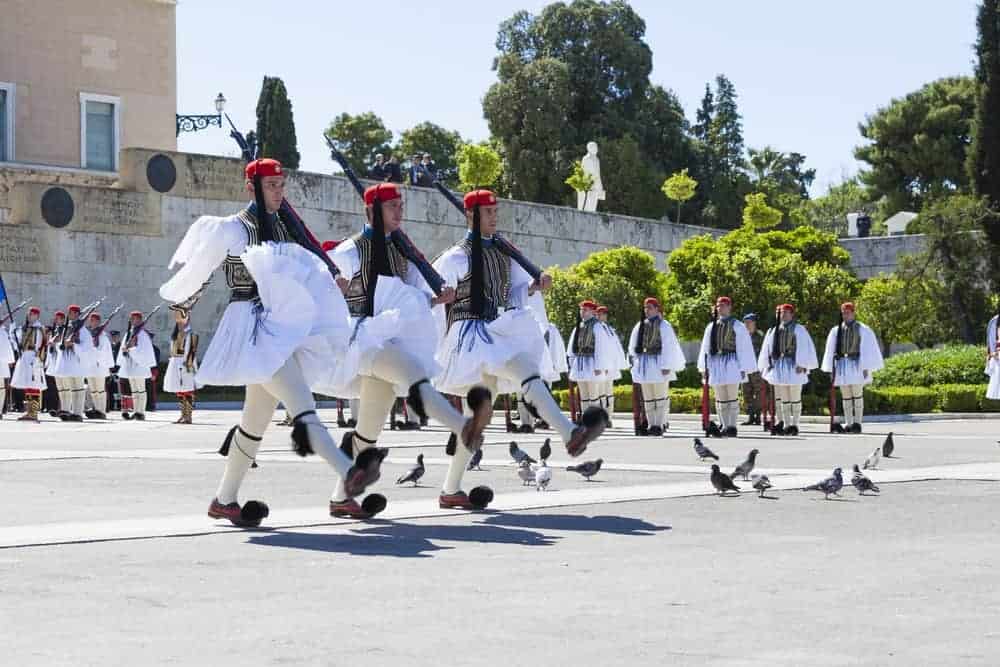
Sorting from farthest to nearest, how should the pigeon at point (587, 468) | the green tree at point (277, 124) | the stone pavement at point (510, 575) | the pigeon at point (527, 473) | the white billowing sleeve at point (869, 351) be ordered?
the green tree at point (277, 124), the white billowing sleeve at point (869, 351), the pigeon at point (587, 468), the pigeon at point (527, 473), the stone pavement at point (510, 575)

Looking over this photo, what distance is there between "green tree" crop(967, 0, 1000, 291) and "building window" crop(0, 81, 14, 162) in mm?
28419

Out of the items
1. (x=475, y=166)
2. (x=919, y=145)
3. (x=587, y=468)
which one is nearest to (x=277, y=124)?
(x=475, y=166)

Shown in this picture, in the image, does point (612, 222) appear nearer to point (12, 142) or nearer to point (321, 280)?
point (12, 142)

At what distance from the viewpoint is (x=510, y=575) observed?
296 inches

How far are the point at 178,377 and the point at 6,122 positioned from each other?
17288 millimetres

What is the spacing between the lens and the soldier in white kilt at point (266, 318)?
950cm

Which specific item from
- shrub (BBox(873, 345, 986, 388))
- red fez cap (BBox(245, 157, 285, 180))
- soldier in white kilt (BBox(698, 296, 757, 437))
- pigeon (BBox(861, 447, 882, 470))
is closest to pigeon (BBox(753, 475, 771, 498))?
pigeon (BBox(861, 447, 882, 470))

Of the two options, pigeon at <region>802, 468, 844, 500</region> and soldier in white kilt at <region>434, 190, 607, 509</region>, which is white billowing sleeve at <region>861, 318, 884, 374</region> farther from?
soldier in white kilt at <region>434, 190, 607, 509</region>

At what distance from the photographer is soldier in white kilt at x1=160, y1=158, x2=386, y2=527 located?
31.2 ft

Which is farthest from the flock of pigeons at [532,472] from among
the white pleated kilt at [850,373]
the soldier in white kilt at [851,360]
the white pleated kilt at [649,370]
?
the white pleated kilt at [850,373]

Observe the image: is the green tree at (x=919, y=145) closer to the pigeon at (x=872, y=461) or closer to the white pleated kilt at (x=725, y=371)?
the white pleated kilt at (x=725, y=371)

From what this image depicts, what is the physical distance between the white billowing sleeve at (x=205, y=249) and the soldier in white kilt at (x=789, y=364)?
16.3 m

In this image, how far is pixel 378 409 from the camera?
10617mm

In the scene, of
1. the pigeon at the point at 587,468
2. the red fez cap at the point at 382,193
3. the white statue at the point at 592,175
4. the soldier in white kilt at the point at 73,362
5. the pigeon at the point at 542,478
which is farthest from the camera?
the white statue at the point at 592,175
